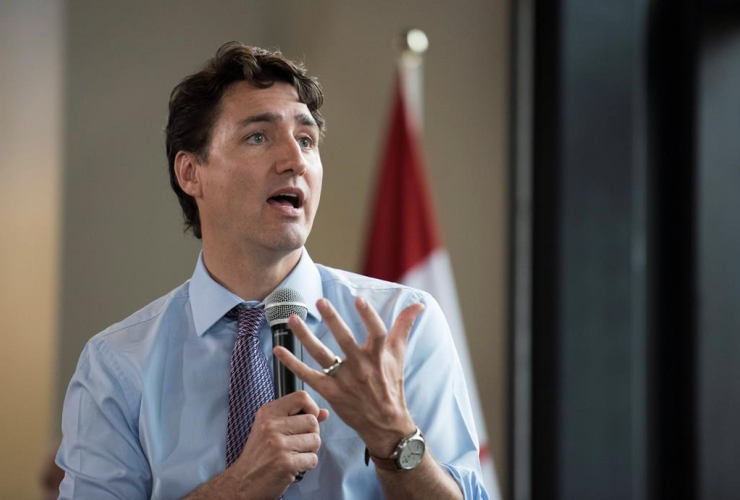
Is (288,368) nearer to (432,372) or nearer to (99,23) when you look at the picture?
(432,372)

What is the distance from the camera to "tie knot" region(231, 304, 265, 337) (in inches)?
70.4

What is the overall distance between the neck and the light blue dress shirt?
0.03 metres

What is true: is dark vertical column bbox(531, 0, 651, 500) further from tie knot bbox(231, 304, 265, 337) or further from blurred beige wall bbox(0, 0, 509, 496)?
tie knot bbox(231, 304, 265, 337)

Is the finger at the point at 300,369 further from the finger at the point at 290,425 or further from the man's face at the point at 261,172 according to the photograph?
the man's face at the point at 261,172

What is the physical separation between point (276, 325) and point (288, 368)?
9 cm

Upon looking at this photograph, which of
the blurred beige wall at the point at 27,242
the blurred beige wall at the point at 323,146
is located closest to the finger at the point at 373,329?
the blurred beige wall at the point at 323,146

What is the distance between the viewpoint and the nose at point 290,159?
183 cm

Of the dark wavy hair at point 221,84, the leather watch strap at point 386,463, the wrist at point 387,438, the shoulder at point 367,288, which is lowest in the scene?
the leather watch strap at point 386,463

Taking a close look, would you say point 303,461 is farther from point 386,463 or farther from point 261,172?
point 261,172

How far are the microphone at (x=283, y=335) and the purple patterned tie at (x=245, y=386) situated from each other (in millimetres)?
76

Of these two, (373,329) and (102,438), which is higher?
(373,329)

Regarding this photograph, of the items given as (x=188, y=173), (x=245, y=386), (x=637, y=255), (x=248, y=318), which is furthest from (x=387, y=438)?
(x=637, y=255)

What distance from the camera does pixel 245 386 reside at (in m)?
1.72

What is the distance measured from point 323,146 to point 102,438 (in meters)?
2.40
